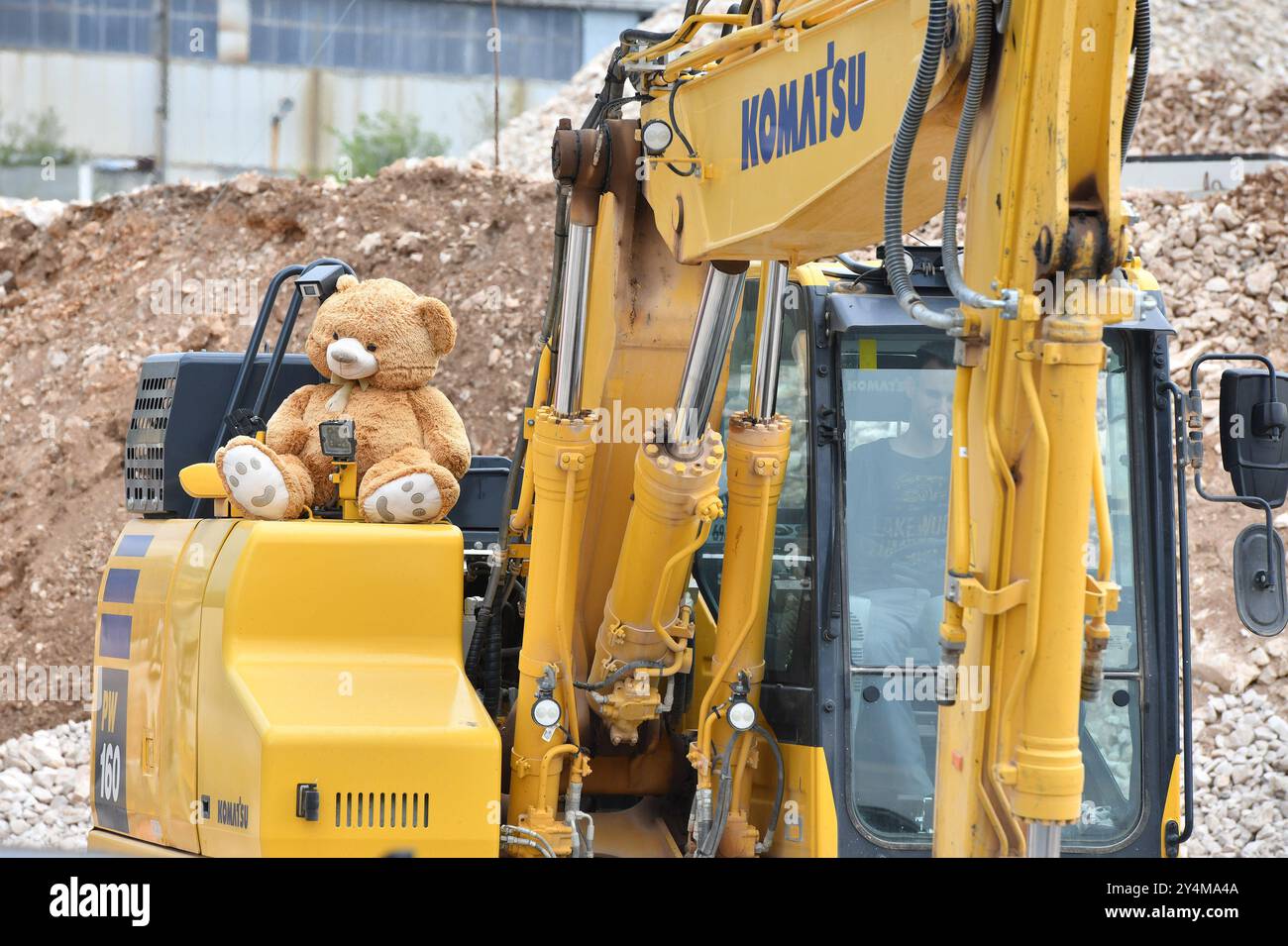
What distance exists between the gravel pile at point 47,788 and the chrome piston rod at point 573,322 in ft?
17.1

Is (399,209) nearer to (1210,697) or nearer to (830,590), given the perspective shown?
(1210,697)

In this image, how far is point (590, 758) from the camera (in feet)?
17.4

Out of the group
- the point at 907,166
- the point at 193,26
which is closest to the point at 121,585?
the point at 907,166

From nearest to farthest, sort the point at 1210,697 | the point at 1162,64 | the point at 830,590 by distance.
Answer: the point at 830,590 → the point at 1210,697 → the point at 1162,64

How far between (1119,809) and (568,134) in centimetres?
258

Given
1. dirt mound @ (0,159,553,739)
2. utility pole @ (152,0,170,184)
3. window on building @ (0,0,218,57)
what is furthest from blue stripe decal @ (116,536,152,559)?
window on building @ (0,0,218,57)

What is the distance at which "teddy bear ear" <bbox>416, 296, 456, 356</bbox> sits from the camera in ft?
17.8

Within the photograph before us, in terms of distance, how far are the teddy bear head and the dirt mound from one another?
25.2 feet

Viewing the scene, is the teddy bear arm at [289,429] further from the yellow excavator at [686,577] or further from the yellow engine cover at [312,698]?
the yellow engine cover at [312,698]

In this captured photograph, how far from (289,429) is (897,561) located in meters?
1.98

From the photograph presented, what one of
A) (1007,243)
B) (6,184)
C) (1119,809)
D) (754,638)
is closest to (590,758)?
(754,638)

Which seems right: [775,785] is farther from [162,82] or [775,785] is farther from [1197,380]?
[162,82]

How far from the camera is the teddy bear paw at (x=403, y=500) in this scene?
4949 millimetres

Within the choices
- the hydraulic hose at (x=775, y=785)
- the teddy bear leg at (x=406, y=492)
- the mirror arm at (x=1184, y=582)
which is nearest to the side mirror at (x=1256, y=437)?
the mirror arm at (x=1184, y=582)
